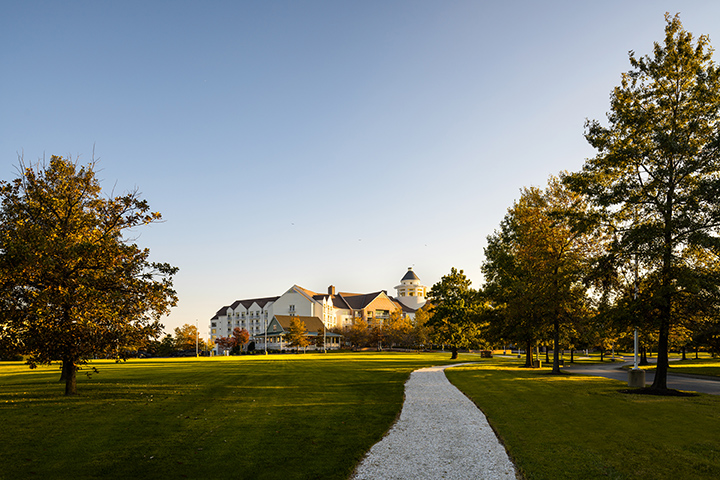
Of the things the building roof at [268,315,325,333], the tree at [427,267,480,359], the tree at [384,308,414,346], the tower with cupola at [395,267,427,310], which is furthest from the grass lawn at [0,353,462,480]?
the tower with cupola at [395,267,427,310]

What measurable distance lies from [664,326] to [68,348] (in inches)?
956

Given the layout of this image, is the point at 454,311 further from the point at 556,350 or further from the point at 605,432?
the point at 605,432

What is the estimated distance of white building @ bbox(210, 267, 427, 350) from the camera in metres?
121

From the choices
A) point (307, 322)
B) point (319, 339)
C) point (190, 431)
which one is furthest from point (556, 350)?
point (307, 322)

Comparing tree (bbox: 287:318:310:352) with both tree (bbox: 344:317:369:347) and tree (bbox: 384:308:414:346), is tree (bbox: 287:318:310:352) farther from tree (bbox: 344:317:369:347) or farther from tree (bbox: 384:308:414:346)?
tree (bbox: 384:308:414:346)

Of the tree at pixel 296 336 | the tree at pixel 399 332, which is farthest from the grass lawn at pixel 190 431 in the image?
the tree at pixel 399 332

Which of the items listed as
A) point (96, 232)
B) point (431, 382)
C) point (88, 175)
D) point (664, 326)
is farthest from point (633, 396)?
point (88, 175)

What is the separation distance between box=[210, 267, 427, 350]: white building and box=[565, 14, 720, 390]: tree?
9126 centimetres

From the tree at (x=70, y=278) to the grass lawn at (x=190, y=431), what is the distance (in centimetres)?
231

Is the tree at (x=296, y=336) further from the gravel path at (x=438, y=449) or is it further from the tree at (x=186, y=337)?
the gravel path at (x=438, y=449)

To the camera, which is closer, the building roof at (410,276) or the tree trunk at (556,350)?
the tree trunk at (556,350)

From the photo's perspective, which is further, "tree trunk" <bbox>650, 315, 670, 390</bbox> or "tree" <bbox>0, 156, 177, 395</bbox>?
"tree trunk" <bbox>650, 315, 670, 390</bbox>

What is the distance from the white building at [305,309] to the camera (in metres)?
121

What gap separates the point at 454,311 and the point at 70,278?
1646 inches
